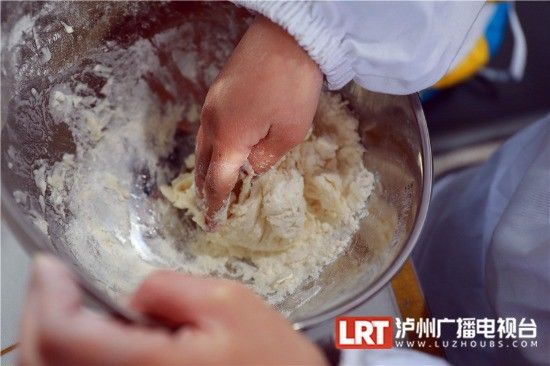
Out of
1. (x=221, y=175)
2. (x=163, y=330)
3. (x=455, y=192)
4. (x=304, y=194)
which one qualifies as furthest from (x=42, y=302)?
(x=455, y=192)

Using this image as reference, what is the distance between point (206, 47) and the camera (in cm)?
60

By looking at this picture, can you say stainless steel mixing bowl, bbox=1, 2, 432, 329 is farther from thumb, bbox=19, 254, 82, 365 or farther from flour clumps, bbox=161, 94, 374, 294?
thumb, bbox=19, 254, 82, 365

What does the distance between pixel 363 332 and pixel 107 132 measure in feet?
1.02

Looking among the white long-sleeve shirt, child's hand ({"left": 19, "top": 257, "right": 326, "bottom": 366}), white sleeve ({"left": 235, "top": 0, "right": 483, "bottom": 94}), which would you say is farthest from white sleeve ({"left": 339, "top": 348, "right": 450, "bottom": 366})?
white sleeve ({"left": 235, "top": 0, "right": 483, "bottom": 94})

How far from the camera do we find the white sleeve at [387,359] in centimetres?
44

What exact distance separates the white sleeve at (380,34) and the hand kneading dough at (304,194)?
3.5 inches

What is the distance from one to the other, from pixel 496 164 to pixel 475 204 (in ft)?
0.17

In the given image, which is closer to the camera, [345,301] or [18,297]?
[345,301]

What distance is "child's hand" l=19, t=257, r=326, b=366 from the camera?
0.93ft

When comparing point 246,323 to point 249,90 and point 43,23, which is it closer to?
point 249,90

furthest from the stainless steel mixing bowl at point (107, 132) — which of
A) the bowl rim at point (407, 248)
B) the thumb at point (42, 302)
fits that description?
the thumb at point (42, 302)

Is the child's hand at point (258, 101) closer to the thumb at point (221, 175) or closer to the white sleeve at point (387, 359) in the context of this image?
the thumb at point (221, 175)

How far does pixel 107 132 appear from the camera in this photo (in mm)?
573

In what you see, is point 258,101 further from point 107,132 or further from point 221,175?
point 107,132
